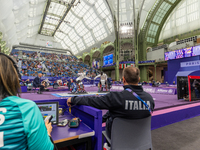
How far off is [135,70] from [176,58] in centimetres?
2362

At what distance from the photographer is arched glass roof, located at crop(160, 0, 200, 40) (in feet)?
81.8

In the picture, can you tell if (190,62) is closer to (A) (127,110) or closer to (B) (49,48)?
(A) (127,110)

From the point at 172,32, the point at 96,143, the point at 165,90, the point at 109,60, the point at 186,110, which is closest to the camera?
the point at 96,143

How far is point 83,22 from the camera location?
35719mm

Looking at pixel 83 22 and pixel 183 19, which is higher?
pixel 83 22

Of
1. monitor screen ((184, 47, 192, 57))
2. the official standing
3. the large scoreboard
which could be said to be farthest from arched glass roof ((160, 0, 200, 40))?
the official standing

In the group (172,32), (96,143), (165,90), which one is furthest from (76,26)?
(96,143)

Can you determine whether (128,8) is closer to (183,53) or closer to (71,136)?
(183,53)

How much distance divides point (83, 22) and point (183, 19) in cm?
2489

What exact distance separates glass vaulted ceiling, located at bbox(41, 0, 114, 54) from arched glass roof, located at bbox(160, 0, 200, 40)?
13907 mm

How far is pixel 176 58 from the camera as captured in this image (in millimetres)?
21531

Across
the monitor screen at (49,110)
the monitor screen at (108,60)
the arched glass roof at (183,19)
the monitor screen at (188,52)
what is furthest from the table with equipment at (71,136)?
the monitor screen at (108,60)

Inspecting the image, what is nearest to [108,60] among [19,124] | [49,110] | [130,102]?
[49,110]

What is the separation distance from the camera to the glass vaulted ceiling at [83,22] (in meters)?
29.9
